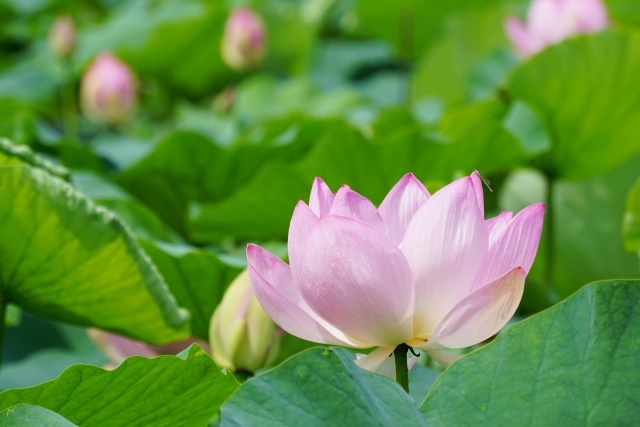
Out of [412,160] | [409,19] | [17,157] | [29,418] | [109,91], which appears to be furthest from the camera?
[409,19]

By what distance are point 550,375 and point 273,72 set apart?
240 centimetres

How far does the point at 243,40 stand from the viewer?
6.33 ft

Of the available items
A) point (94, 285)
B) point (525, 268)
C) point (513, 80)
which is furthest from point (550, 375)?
point (513, 80)

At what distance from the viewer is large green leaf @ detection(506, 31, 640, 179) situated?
1.13 m

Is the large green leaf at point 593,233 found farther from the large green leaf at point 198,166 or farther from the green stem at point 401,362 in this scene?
the green stem at point 401,362

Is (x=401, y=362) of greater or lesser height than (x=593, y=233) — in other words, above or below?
above

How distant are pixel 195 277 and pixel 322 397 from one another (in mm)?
419

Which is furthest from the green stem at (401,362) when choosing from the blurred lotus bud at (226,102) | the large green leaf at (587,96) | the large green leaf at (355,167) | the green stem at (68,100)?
the green stem at (68,100)

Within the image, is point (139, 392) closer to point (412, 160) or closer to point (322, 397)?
point (322, 397)

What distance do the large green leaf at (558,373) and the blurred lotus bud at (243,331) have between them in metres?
0.23

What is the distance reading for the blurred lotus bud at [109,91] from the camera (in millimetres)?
1926

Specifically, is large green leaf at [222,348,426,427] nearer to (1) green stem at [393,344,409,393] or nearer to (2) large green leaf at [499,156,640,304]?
(1) green stem at [393,344,409,393]

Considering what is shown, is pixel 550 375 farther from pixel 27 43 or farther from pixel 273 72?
pixel 27 43

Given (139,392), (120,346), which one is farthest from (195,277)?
(139,392)
